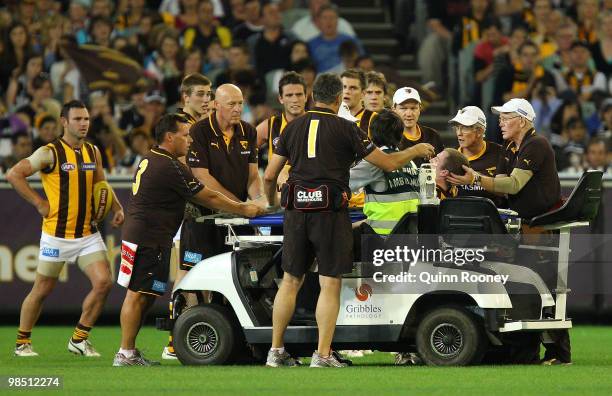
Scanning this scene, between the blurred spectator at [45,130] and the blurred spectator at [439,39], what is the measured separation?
5.48 meters

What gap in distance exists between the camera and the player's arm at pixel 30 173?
40.3 ft

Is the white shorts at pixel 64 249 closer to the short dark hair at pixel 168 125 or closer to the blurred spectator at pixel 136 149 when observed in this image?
the short dark hair at pixel 168 125

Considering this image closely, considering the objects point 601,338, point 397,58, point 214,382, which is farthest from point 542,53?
point 214,382

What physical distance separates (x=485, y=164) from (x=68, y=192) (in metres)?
3.62

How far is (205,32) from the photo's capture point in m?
19.2

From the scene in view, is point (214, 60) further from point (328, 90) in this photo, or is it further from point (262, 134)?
point (328, 90)

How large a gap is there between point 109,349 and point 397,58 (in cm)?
910

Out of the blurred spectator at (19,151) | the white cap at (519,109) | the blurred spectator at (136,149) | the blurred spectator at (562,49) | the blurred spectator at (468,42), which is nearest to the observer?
the white cap at (519,109)

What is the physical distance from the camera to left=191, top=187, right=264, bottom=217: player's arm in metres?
10.7

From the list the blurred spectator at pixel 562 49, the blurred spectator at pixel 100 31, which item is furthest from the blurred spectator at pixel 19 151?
the blurred spectator at pixel 562 49

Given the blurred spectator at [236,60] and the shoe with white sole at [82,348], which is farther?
the blurred spectator at [236,60]

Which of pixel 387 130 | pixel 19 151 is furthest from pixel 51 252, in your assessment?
pixel 19 151

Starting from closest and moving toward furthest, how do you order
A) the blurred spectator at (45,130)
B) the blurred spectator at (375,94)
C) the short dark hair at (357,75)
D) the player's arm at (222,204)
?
the player's arm at (222,204)
the short dark hair at (357,75)
the blurred spectator at (375,94)
the blurred spectator at (45,130)

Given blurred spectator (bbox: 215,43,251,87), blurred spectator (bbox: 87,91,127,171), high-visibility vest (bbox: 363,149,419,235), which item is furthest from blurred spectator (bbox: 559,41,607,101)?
high-visibility vest (bbox: 363,149,419,235)
